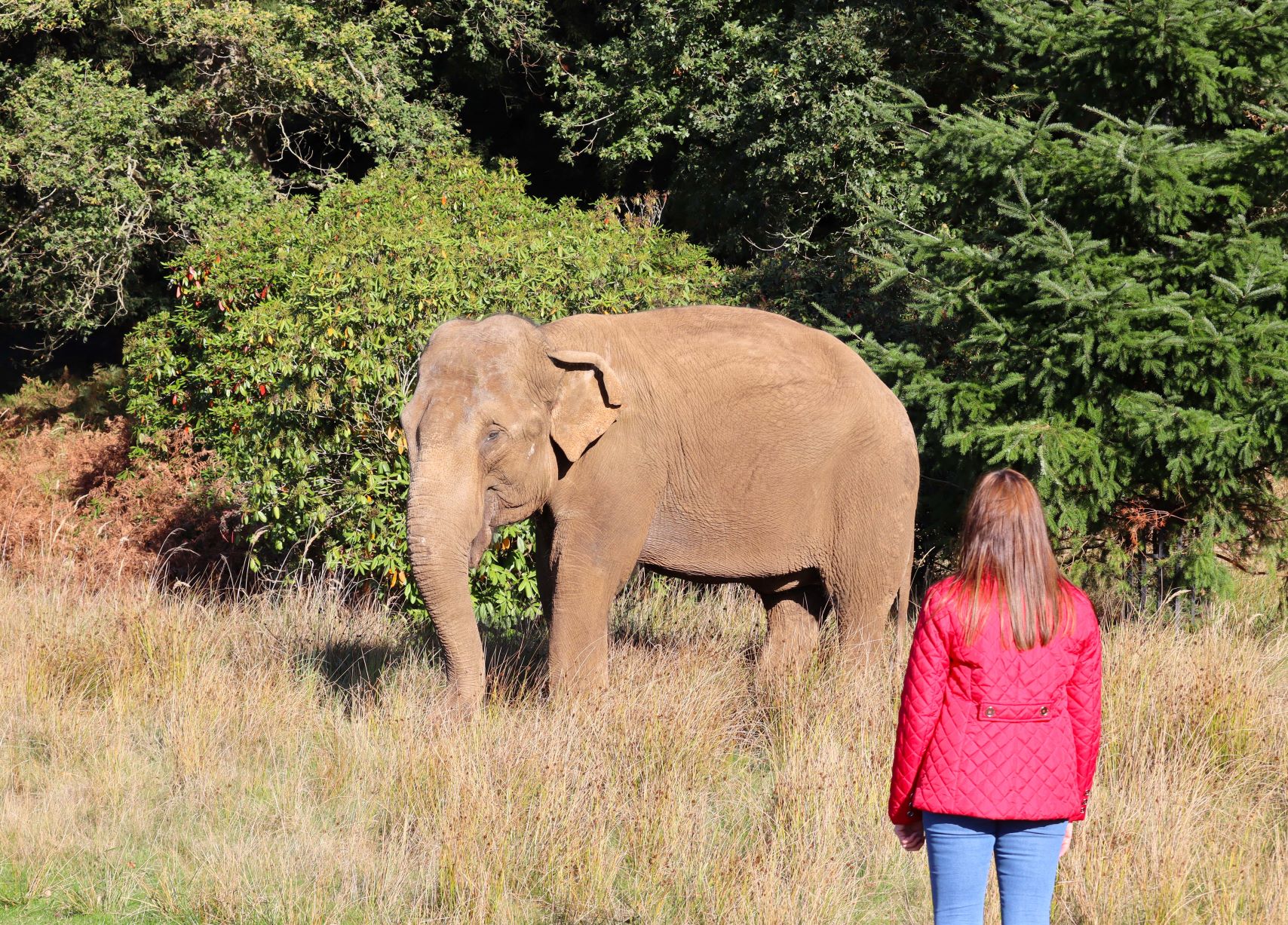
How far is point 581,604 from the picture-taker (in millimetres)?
6965

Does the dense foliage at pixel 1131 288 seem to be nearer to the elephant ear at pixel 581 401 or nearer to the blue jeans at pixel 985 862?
the elephant ear at pixel 581 401

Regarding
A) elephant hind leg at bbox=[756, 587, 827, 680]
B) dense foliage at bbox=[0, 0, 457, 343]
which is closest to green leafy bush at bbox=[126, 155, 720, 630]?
elephant hind leg at bbox=[756, 587, 827, 680]

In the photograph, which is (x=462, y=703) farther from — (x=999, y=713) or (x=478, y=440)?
(x=999, y=713)

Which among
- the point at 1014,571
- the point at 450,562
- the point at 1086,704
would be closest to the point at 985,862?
the point at 1086,704

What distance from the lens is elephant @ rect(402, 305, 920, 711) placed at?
6.60m

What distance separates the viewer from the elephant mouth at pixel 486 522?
6.72 meters

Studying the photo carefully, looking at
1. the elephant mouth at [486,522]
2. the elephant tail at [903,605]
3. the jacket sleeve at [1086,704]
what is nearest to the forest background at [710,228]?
the elephant tail at [903,605]

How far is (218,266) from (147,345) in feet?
6.88

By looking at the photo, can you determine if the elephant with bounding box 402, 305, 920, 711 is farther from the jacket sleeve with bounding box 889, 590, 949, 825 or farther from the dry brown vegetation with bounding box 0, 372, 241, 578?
the dry brown vegetation with bounding box 0, 372, 241, 578

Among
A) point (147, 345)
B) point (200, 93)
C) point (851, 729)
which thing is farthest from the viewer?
point (200, 93)

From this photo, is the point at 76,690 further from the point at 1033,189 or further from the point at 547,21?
the point at 547,21

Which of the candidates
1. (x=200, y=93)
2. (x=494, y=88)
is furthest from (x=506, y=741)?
(x=494, y=88)

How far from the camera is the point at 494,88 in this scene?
64.6ft

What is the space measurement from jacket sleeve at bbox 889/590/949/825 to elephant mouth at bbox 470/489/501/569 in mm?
3239
